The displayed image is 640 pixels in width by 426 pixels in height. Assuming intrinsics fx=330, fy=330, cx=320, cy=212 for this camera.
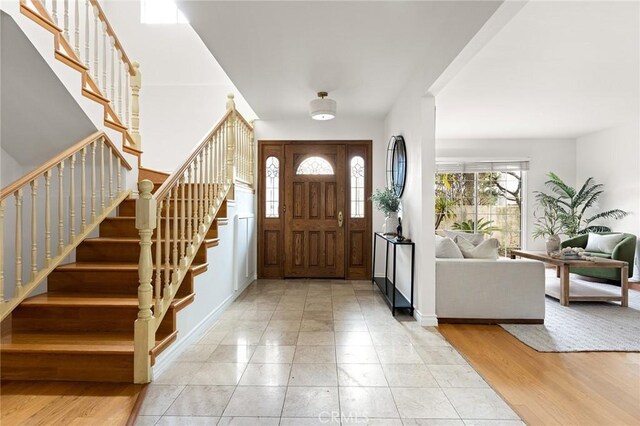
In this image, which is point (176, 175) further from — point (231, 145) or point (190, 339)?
point (231, 145)

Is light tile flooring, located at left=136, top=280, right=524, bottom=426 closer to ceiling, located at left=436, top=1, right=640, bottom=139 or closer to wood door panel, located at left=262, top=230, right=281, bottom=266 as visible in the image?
wood door panel, located at left=262, top=230, right=281, bottom=266

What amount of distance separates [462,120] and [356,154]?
1.86 metres

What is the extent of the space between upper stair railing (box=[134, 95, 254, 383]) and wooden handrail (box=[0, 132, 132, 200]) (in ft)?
2.04

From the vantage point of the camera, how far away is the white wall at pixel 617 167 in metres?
5.39

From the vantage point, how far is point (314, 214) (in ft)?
16.7

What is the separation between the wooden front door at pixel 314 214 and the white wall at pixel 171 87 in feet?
3.72

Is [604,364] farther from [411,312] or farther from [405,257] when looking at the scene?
[405,257]

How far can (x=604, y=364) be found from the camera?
2334mm

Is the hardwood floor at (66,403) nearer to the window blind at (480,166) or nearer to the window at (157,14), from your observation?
the window at (157,14)

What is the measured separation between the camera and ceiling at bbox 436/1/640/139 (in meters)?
2.54

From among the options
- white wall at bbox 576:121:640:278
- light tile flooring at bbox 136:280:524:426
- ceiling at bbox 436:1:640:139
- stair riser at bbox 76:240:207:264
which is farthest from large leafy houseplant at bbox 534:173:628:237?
stair riser at bbox 76:240:207:264

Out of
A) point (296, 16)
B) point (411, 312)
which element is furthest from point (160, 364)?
point (296, 16)

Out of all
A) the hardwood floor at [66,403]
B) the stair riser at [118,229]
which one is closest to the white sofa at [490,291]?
the hardwood floor at [66,403]

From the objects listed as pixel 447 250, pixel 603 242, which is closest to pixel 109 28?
pixel 447 250
